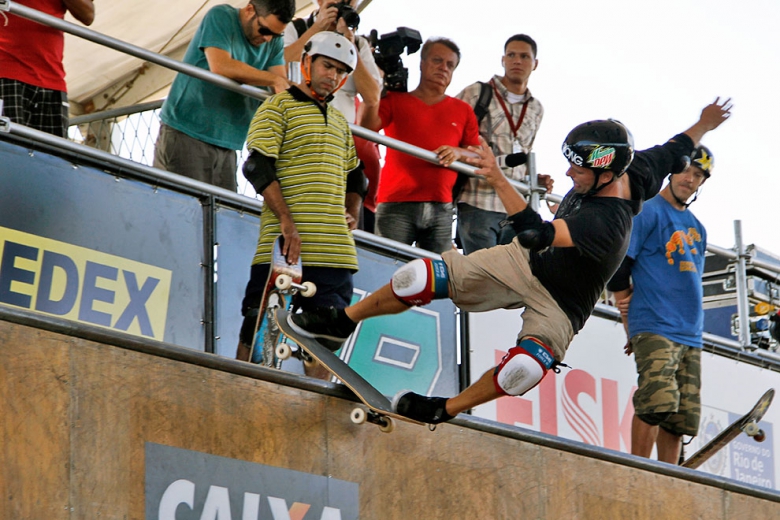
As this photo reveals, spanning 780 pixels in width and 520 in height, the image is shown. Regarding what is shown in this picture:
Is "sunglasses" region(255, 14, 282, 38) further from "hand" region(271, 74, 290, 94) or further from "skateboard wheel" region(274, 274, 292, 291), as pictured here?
"skateboard wheel" region(274, 274, 292, 291)

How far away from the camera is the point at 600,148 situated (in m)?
6.08

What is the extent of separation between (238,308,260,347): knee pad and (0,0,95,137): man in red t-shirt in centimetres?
147

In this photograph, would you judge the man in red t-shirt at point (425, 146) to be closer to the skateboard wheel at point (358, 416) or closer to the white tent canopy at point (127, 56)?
the skateboard wheel at point (358, 416)

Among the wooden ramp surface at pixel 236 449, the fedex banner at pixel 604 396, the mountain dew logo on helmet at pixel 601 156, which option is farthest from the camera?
the fedex banner at pixel 604 396

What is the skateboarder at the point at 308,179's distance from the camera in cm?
620

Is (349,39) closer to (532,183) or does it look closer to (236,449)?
(532,183)

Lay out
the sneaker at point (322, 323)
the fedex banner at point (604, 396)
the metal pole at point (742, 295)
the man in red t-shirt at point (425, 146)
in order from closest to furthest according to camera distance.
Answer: the sneaker at point (322, 323), the man in red t-shirt at point (425, 146), the fedex banner at point (604, 396), the metal pole at point (742, 295)

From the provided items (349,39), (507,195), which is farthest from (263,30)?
(507,195)

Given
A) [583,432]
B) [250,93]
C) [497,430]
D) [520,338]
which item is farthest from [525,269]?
[583,432]

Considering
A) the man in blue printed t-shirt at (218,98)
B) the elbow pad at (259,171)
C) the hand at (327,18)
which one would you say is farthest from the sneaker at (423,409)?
the hand at (327,18)

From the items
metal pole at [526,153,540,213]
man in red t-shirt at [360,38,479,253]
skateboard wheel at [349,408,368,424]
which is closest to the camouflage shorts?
metal pole at [526,153,540,213]

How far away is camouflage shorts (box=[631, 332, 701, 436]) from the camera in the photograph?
23.4 feet

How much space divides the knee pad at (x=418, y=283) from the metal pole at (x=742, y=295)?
460 centimetres

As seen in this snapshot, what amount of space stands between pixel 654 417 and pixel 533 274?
5.52 feet
